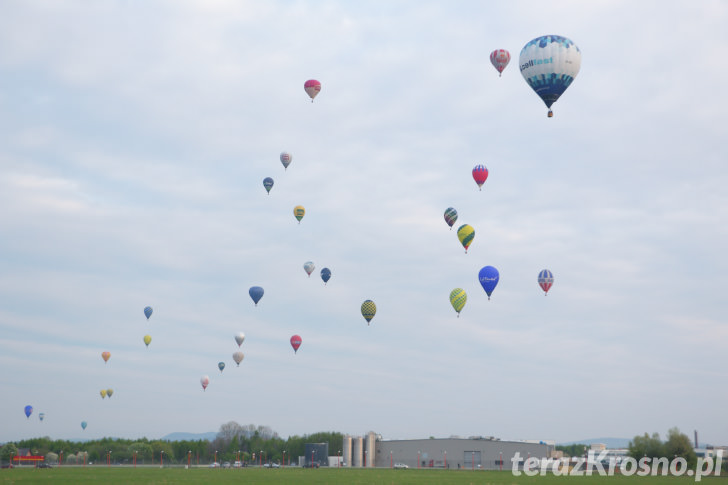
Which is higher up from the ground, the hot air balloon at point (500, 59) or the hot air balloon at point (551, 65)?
the hot air balloon at point (500, 59)

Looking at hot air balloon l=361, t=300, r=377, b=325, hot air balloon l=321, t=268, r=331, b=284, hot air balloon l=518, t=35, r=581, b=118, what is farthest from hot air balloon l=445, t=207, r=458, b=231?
hot air balloon l=518, t=35, r=581, b=118

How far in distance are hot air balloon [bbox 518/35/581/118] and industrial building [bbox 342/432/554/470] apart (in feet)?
295

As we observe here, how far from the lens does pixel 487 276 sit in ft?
294

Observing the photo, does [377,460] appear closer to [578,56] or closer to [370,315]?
[370,315]

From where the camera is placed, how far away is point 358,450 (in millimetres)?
160500

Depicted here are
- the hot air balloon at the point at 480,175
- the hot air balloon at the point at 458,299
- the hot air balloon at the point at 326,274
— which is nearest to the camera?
the hot air balloon at the point at 480,175

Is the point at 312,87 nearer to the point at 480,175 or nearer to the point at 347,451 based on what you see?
the point at 480,175

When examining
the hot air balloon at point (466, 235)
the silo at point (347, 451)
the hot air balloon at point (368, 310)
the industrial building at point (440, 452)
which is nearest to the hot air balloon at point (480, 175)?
the hot air balloon at point (466, 235)

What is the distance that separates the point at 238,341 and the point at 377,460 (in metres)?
41.2

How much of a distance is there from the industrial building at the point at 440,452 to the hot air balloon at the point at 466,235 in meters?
59.5

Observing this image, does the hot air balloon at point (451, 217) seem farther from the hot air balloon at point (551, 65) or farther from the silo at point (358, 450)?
the silo at point (358, 450)

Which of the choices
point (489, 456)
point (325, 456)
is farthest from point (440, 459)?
point (325, 456)

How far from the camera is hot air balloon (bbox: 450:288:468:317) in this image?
100625mm

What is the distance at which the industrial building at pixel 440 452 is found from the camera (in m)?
147
